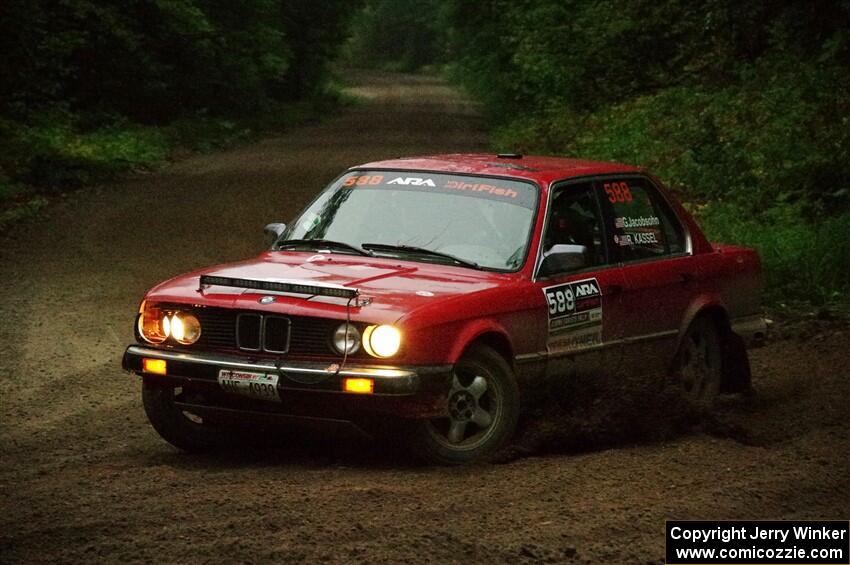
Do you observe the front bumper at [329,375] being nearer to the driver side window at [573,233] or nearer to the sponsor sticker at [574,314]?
the sponsor sticker at [574,314]

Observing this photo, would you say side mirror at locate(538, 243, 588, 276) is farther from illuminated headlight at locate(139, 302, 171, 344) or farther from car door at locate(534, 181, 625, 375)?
illuminated headlight at locate(139, 302, 171, 344)

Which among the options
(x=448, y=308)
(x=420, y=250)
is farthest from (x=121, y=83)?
(x=448, y=308)

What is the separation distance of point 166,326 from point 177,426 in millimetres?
565

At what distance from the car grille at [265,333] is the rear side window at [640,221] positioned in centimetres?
226

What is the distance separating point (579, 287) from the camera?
25.3 feet

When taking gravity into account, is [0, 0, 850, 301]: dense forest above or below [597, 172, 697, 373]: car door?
above

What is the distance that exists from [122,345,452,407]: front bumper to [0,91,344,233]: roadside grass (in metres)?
11.9

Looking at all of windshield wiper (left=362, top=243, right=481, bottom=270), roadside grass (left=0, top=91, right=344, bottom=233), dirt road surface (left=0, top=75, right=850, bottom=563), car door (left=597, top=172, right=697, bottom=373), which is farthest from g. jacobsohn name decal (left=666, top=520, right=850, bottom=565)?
roadside grass (left=0, top=91, right=344, bottom=233)

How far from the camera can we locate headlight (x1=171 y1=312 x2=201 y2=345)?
7.05m

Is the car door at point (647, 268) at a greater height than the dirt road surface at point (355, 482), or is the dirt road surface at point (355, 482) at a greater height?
the car door at point (647, 268)

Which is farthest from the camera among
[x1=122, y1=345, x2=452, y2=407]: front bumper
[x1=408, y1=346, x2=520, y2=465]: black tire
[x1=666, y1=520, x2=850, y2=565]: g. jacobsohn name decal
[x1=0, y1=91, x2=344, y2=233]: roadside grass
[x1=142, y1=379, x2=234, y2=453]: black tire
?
[x1=0, y1=91, x2=344, y2=233]: roadside grass

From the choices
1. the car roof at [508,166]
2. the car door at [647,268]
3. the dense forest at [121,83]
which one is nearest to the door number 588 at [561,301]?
the car door at [647,268]

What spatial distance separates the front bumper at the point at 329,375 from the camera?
21.2ft

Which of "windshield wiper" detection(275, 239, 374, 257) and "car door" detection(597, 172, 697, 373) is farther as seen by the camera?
"car door" detection(597, 172, 697, 373)
